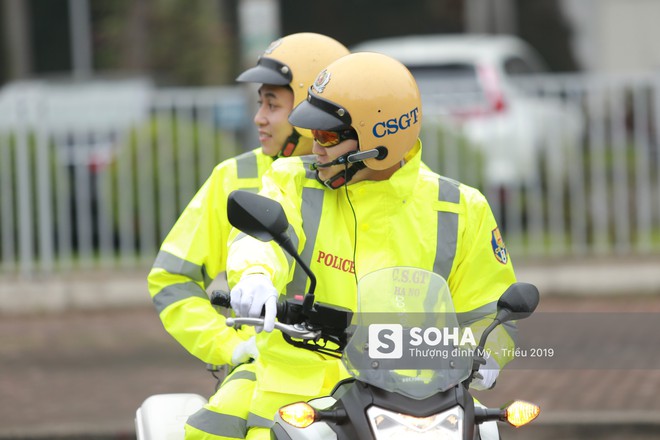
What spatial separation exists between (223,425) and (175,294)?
0.86m

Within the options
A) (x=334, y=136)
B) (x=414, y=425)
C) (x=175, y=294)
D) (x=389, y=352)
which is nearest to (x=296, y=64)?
(x=175, y=294)

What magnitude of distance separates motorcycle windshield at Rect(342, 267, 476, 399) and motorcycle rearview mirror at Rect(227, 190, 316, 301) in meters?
0.18

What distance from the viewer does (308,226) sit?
3.93 meters

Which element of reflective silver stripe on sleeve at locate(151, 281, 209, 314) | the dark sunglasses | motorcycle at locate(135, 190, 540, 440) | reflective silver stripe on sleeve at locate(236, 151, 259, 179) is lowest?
reflective silver stripe on sleeve at locate(151, 281, 209, 314)

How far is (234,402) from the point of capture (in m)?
3.99

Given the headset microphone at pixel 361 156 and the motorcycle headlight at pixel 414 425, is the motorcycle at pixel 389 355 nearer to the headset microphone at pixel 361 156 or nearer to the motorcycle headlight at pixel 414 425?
the motorcycle headlight at pixel 414 425

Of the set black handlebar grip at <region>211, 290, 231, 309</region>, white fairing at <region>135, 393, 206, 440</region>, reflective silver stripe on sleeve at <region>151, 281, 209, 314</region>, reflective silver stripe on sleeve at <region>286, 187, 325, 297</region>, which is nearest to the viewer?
black handlebar grip at <region>211, 290, 231, 309</region>

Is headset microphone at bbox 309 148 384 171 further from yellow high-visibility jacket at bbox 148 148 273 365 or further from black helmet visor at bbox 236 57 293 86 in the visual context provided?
black helmet visor at bbox 236 57 293 86

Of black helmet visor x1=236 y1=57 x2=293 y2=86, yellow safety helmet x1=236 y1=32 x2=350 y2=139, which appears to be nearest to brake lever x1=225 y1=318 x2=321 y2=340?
yellow safety helmet x1=236 y1=32 x2=350 y2=139

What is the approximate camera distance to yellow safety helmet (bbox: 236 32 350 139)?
502cm

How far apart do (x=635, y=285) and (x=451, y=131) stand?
1868mm

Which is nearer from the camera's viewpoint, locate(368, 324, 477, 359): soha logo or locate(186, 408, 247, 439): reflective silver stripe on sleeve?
locate(368, 324, 477, 359): soha logo

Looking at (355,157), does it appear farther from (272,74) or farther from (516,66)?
(516,66)

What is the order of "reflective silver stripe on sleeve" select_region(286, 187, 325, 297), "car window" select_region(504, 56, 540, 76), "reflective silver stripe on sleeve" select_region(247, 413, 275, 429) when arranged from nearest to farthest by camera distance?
"reflective silver stripe on sleeve" select_region(247, 413, 275, 429)
"reflective silver stripe on sleeve" select_region(286, 187, 325, 297)
"car window" select_region(504, 56, 540, 76)
